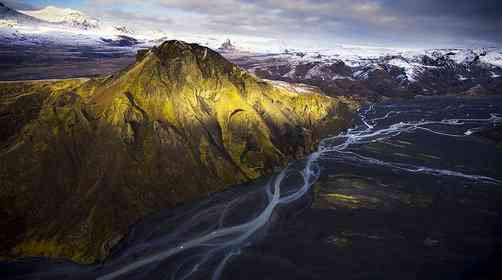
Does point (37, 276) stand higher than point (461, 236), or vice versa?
point (461, 236)

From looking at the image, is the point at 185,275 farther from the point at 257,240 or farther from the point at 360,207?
the point at 360,207

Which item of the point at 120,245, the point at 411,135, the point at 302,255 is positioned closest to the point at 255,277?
the point at 302,255

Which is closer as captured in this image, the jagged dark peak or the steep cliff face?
the steep cliff face

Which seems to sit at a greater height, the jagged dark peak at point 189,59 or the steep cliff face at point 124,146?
the jagged dark peak at point 189,59

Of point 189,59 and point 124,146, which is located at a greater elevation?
point 189,59

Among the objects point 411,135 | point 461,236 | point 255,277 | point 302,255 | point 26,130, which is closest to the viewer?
point 255,277

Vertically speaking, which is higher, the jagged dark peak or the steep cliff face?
the jagged dark peak

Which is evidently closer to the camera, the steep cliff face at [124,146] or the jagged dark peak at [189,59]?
the steep cliff face at [124,146]

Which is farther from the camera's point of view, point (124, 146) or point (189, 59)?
point (189, 59)
